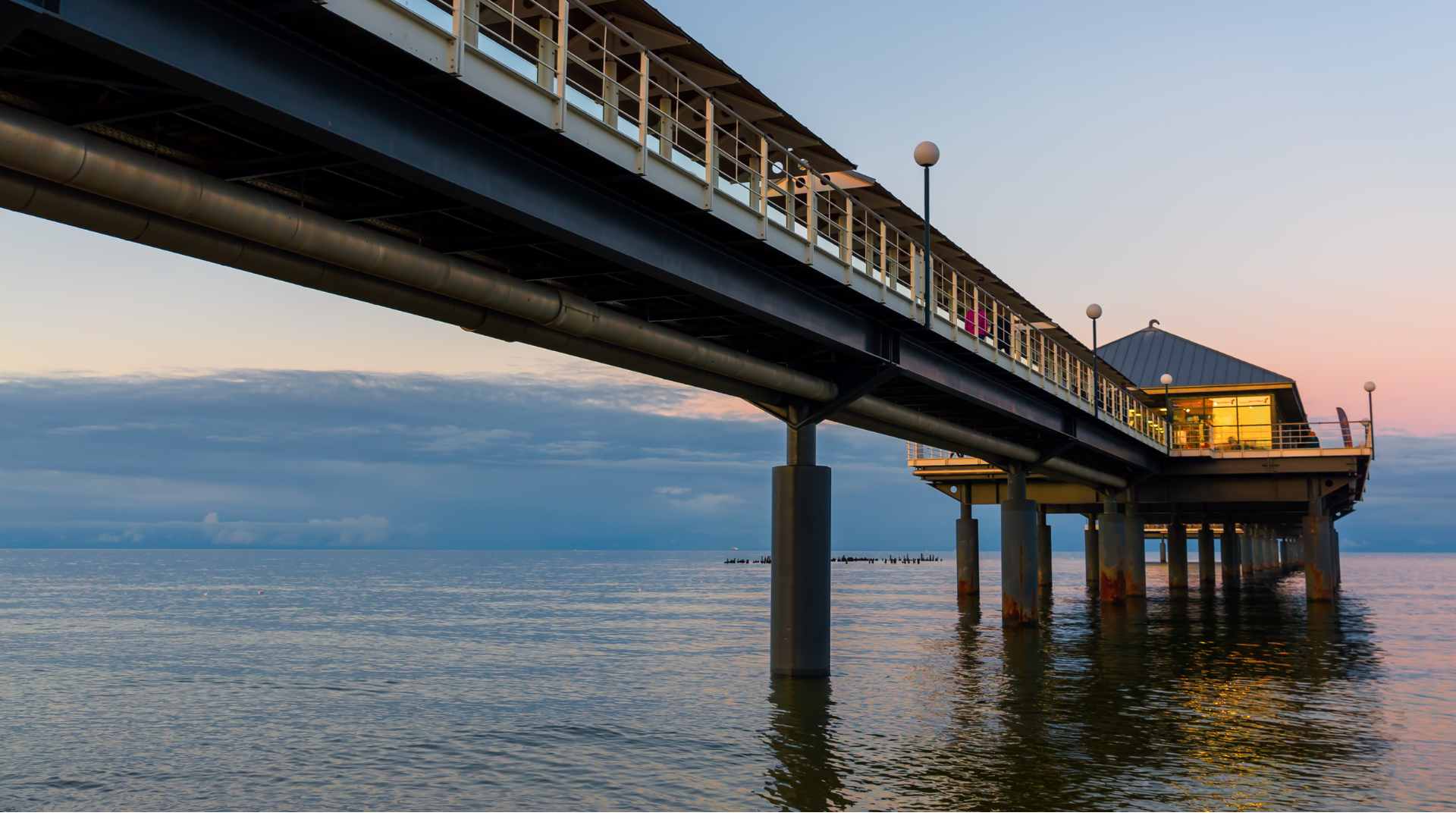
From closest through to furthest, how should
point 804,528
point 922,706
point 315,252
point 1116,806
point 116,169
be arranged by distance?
point 116,169 < point 315,252 < point 1116,806 < point 922,706 < point 804,528

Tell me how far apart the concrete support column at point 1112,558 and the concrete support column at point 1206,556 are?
99.7 ft

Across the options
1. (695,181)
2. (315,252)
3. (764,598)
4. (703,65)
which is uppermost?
(703,65)

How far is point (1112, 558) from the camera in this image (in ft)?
206

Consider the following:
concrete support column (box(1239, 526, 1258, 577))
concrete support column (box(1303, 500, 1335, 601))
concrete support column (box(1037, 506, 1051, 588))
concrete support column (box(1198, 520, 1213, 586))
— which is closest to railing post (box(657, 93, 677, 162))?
concrete support column (box(1303, 500, 1335, 601))

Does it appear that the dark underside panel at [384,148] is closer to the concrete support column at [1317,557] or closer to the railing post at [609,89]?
the railing post at [609,89]

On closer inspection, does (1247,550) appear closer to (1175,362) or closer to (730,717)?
(1175,362)

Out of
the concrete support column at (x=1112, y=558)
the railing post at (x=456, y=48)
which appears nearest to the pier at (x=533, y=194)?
→ the railing post at (x=456, y=48)

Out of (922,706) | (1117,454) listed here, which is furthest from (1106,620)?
(922,706)

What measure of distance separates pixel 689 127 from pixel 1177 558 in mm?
66465

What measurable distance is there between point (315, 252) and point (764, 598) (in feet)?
215

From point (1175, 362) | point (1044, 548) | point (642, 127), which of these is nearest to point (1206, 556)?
point (1044, 548)

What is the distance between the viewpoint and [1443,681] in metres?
30.3

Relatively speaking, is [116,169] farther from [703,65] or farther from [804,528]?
[804,528]

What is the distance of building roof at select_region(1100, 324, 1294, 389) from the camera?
7119cm
